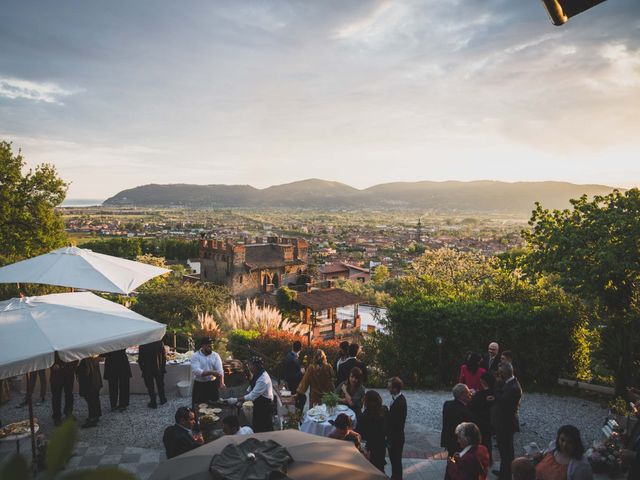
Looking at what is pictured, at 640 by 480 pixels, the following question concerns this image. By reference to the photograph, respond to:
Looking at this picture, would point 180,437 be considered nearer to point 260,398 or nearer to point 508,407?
point 260,398

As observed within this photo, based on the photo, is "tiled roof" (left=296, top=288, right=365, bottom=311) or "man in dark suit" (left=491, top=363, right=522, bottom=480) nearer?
"man in dark suit" (left=491, top=363, right=522, bottom=480)

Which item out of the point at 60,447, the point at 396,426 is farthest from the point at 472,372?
the point at 60,447

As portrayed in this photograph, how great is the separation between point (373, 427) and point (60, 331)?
4.36 metres

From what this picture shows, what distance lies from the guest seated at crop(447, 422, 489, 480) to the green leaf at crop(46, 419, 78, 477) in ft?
14.7

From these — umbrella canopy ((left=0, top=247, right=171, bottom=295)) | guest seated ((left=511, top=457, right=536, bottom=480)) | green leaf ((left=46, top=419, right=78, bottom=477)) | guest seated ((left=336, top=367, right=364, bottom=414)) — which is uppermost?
green leaf ((left=46, top=419, right=78, bottom=477))

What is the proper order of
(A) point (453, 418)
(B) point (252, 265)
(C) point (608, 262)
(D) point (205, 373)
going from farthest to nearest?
(B) point (252, 265) → (C) point (608, 262) → (D) point (205, 373) → (A) point (453, 418)

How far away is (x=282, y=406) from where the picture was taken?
316 inches

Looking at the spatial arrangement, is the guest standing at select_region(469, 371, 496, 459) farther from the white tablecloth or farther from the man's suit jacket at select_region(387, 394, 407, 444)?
the white tablecloth

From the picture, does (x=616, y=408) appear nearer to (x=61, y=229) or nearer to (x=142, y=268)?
(x=142, y=268)

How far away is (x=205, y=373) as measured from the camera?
7367 millimetres

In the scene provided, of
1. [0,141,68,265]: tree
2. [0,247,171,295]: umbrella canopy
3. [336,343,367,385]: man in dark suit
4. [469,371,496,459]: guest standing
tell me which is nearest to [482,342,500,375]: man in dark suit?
[469,371,496,459]: guest standing

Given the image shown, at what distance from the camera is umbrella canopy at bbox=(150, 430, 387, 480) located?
11.4 ft

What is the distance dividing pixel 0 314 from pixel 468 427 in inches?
245

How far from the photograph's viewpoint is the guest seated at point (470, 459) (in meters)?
4.47
